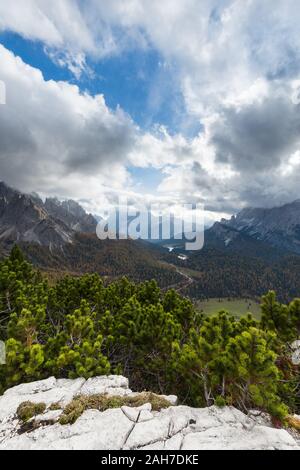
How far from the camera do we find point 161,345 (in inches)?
810

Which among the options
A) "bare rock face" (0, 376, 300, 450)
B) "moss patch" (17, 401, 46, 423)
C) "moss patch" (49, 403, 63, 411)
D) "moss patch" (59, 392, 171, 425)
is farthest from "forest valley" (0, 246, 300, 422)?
"moss patch" (17, 401, 46, 423)

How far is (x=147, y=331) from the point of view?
20547 mm

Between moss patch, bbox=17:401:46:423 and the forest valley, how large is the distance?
9.73 feet

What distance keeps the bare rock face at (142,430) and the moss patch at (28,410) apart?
0.24 metres

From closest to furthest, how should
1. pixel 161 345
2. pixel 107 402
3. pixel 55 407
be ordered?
pixel 55 407
pixel 107 402
pixel 161 345

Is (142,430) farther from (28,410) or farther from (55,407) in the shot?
(28,410)

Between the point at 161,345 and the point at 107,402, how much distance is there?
7.73m

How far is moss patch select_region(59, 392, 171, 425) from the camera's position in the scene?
12969 mm

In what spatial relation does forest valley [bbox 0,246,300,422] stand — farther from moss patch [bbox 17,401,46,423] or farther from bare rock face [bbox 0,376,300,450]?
moss patch [bbox 17,401,46,423]

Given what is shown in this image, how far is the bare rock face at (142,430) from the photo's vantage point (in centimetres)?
1048

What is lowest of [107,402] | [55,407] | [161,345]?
[55,407]

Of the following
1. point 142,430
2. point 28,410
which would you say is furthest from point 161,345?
point 28,410

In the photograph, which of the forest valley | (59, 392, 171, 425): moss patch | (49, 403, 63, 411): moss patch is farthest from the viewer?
(49, 403, 63, 411): moss patch
